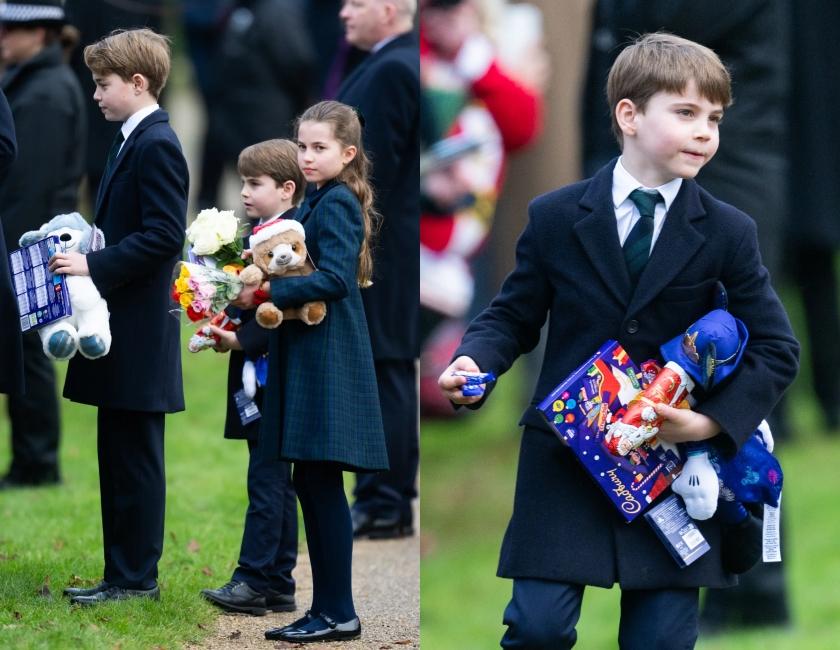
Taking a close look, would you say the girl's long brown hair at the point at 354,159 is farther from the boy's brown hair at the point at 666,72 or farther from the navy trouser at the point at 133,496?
the navy trouser at the point at 133,496

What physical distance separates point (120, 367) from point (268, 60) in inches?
263

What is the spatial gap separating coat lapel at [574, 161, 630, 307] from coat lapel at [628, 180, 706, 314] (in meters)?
0.04

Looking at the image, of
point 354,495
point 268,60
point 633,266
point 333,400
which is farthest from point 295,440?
point 268,60

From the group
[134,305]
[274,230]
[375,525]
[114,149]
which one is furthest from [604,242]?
[375,525]

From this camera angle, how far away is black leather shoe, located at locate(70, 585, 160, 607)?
482 centimetres

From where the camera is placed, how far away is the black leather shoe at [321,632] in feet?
15.0

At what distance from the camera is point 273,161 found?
479 cm

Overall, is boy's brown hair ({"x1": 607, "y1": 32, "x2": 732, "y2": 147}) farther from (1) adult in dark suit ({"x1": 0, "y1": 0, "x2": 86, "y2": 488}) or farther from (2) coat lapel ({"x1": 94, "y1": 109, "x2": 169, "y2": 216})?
(1) adult in dark suit ({"x1": 0, "y1": 0, "x2": 86, "y2": 488})

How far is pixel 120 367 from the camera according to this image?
15.7ft

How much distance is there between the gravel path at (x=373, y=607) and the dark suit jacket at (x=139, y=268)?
0.62 meters

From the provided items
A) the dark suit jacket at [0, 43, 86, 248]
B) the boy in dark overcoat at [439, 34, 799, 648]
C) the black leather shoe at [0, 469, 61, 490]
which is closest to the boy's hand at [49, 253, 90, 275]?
the boy in dark overcoat at [439, 34, 799, 648]

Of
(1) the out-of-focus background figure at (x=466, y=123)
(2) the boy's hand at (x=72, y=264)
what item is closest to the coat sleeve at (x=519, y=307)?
(2) the boy's hand at (x=72, y=264)

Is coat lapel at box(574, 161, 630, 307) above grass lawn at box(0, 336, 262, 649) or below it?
above

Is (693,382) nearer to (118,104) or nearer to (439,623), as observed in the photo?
(118,104)
